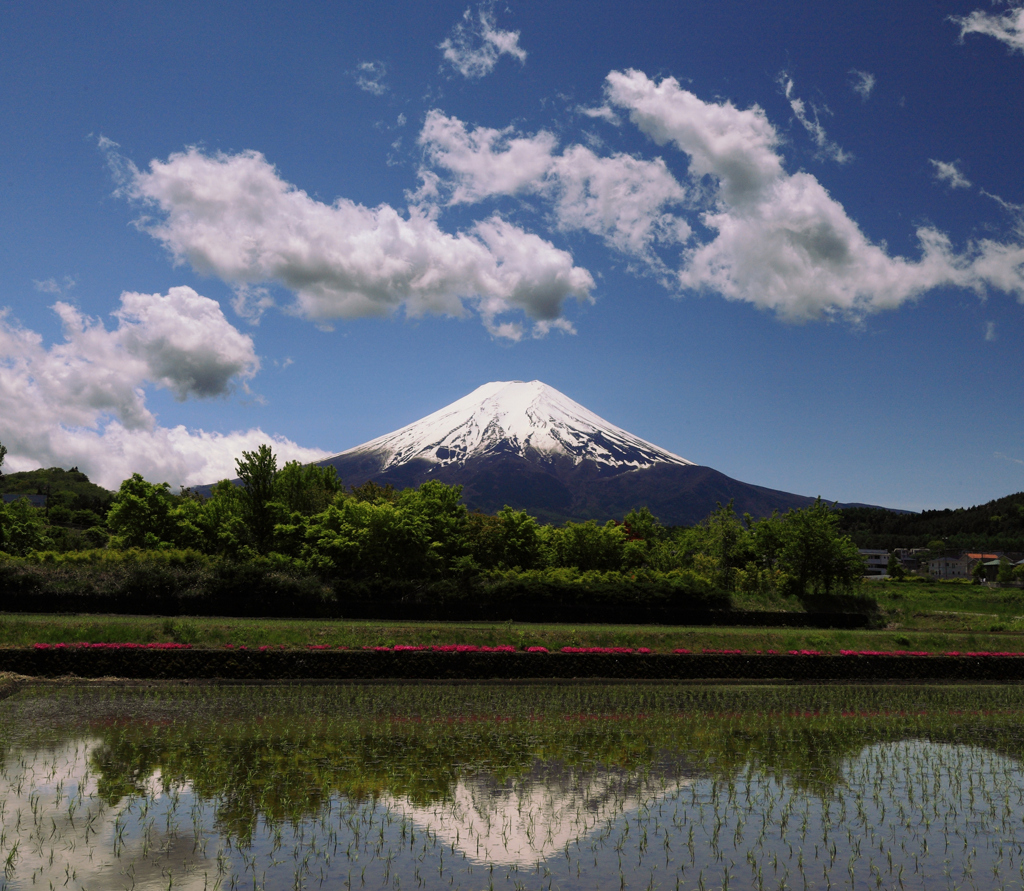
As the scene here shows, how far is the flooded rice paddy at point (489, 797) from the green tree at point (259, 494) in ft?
104

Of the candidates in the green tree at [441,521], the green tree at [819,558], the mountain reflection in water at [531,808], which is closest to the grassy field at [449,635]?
the green tree at [819,558]

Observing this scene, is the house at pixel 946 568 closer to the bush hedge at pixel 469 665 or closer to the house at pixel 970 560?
the house at pixel 970 560

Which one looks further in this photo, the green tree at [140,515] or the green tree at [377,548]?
the green tree at [140,515]

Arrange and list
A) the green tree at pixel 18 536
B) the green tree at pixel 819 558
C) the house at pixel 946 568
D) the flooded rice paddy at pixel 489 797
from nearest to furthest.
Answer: the flooded rice paddy at pixel 489 797, the green tree at pixel 18 536, the green tree at pixel 819 558, the house at pixel 946 568

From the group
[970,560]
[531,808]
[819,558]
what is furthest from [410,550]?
[970,560]

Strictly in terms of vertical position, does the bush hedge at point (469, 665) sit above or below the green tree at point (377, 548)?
below

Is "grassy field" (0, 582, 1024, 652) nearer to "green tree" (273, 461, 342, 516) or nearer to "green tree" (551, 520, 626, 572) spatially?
"green tree" (551, 520, 626, 572)

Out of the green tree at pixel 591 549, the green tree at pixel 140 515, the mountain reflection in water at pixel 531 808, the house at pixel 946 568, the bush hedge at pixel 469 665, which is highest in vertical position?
the green tree at pixel 140 515

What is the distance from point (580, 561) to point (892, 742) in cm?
3967

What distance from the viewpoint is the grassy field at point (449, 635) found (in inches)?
1085

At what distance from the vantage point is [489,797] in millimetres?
12133

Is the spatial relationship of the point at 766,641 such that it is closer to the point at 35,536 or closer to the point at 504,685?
the point at 504,685

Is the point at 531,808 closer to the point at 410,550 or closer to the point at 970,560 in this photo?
the point at 410,550

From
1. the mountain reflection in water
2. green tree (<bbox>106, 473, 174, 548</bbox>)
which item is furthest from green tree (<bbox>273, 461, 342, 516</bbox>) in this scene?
the mountain reflection in water
